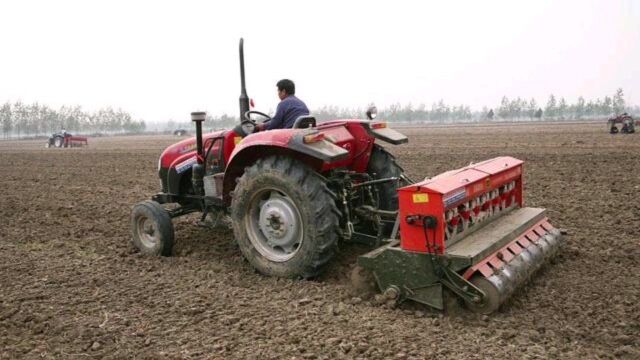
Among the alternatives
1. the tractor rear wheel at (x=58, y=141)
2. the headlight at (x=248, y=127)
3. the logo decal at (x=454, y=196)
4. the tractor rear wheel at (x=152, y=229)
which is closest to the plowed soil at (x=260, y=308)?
the tractor rear wheel at (x=152, y=229)

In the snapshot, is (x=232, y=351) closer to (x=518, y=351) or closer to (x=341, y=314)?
(x=341, y=314)

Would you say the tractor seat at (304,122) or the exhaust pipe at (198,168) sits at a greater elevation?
the tractor seat at (304,122)

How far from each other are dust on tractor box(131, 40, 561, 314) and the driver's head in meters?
0.40

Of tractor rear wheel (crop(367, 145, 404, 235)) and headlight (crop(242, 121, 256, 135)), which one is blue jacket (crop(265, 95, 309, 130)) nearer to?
headlight (crop(242, 121, 256, 135))

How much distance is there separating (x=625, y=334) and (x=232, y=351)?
2.40 metres

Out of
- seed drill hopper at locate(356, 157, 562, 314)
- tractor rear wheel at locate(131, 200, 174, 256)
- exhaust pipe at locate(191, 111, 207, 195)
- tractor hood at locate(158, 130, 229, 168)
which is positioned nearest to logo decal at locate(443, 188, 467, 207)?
seed drill hopper at locate(356, 157, 562, 314)

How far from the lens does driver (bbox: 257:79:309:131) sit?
5.19m

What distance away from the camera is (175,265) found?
5418 millimetres

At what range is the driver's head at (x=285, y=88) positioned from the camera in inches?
208

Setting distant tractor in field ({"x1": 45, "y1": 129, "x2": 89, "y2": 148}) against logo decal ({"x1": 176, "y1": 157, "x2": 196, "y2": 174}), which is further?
distant tractor in field ({"x1": 45, "y1": 129, "x2": 89, "y2": 148})

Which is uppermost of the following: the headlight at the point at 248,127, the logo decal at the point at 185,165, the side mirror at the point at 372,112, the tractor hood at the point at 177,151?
the side mirror at the point at 372,112

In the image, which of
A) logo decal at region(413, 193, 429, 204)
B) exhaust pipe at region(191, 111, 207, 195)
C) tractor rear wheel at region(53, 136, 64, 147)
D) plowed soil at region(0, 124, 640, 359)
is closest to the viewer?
plowed soil at region(0, 124, 640, 359)

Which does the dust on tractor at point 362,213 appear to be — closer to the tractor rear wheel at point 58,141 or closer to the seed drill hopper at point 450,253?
the seed drill hopper at point 450,253

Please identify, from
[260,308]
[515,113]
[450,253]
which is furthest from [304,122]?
[515,113]
